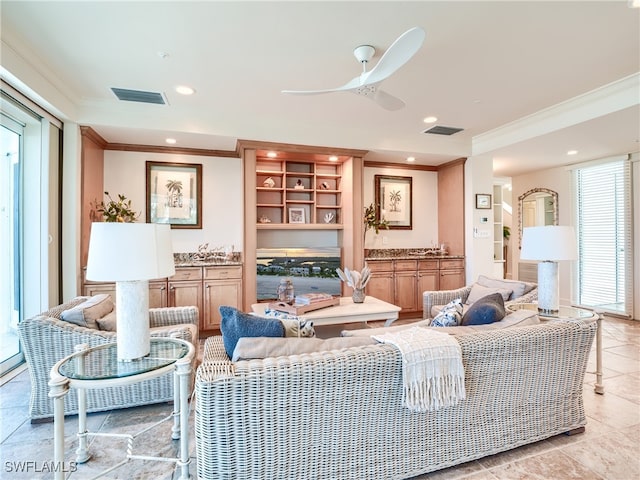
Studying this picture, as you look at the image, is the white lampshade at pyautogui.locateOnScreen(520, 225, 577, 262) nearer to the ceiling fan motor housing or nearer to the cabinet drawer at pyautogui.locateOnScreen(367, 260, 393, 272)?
the ceiling fan motor housing

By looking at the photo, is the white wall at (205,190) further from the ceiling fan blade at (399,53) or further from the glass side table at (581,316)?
the glass side table at (581,316)

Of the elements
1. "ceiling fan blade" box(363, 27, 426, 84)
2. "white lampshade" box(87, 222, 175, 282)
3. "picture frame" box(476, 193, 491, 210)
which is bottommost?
"white lampshade" box(87, 222, 175, 282)

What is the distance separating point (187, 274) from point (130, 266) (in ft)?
8.77

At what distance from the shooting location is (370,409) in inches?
60.4

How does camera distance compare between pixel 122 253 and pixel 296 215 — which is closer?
pixel 122 253

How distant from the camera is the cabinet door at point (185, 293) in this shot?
4137mm

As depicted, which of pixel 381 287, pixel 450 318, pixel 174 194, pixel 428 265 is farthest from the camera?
pixel 428 265

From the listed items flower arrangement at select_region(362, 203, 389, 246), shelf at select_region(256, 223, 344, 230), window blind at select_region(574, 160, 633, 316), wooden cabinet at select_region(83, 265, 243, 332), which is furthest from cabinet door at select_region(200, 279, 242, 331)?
window blind at select_region(574, 160, 633, 316)

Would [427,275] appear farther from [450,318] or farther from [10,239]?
[10,239]

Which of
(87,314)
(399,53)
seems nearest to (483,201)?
(399,53)

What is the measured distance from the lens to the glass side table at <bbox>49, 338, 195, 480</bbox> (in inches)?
56.4

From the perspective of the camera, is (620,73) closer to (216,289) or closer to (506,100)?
(506,100)

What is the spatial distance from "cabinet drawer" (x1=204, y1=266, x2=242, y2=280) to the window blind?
5.57 meters

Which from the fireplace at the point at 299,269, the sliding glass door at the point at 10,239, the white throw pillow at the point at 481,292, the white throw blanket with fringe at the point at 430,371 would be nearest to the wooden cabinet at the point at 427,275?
the fireplace at the point at 299,269
